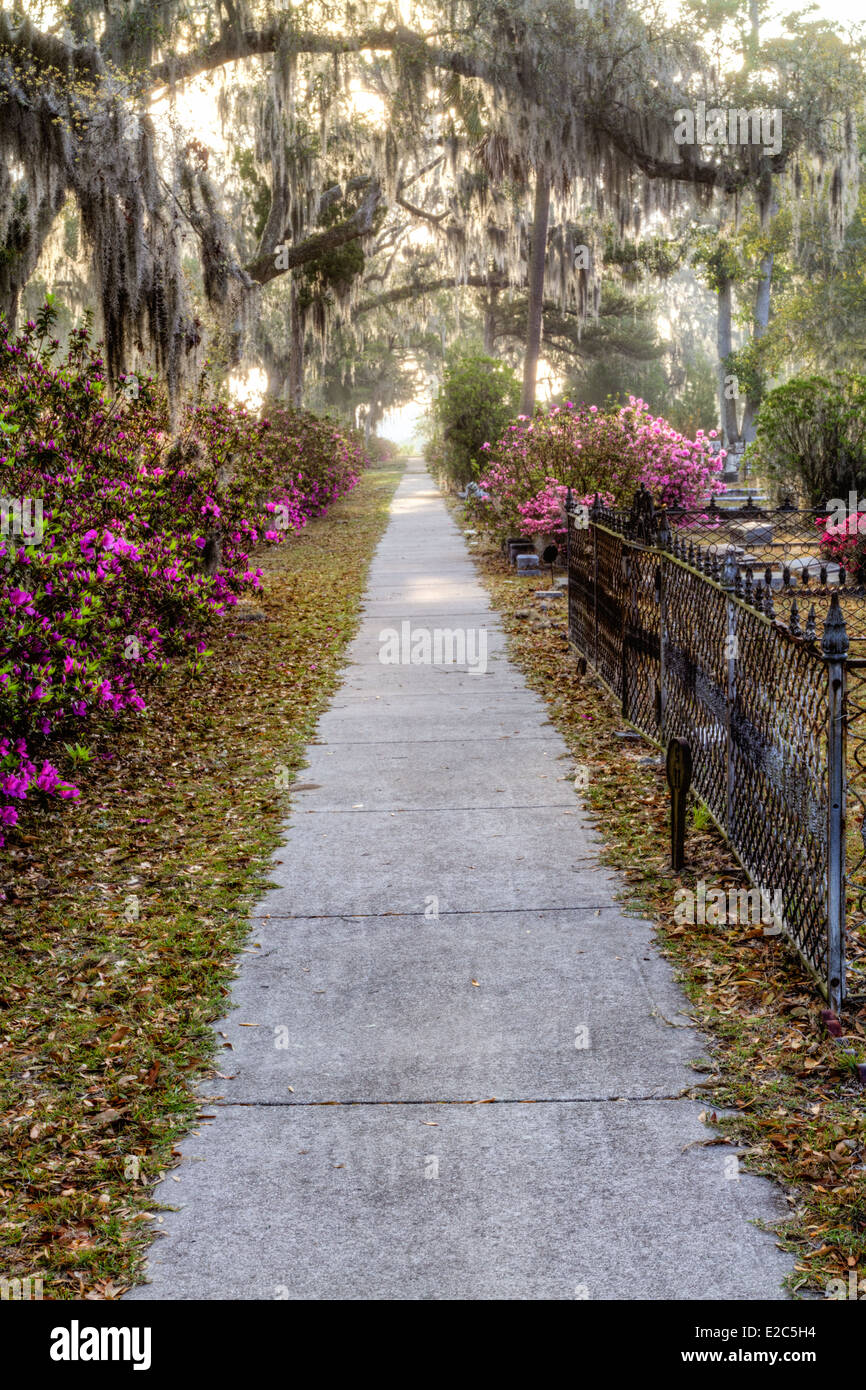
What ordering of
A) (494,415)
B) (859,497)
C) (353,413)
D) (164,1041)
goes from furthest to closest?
(353,413), (494,415), (859,497), (164,1041)

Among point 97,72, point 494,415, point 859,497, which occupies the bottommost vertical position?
point 859,497

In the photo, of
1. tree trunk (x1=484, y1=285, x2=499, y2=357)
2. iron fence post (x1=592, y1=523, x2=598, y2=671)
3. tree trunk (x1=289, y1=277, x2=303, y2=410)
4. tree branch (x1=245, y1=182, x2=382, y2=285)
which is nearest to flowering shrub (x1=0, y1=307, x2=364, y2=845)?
iron fence post (x1=592, y1=523, x2=598, y2=671)

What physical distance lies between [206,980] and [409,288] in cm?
3519

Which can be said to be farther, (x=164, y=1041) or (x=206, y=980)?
(x=206, y=980)

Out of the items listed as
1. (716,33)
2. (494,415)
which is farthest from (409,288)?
(716,33)

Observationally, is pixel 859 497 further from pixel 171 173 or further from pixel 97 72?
pixel 97 72

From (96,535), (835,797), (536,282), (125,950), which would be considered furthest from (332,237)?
(835,797)

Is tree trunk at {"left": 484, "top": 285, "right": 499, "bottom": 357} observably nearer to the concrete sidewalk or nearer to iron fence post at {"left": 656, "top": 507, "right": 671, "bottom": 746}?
iron fence post at {"left": 656, "top": 507, "right": 671, "bottom": 746}

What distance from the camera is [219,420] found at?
13.2 m

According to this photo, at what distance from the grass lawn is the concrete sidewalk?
0.52 feet

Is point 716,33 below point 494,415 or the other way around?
the other way around

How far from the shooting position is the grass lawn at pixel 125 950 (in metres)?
3.63

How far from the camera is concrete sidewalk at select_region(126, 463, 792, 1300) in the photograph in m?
3.26

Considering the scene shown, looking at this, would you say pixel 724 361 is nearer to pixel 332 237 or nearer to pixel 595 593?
pixel 332 237
